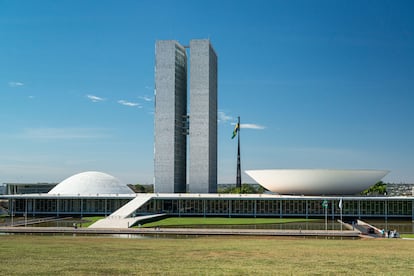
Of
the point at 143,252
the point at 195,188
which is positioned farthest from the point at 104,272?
the point at 195,188

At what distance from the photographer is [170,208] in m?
64.3

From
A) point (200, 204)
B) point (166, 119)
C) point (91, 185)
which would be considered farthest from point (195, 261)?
point (166, 119)

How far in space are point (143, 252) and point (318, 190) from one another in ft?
134

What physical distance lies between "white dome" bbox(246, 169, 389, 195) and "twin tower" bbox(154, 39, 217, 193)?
18012mm

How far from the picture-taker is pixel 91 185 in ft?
227

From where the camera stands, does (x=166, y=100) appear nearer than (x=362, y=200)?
No

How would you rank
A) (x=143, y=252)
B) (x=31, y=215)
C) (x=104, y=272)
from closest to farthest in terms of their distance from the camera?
1. (x=104, y=272)
2. (x=143, y=252)
3. (x=31, y=215)

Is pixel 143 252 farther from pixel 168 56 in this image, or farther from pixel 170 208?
pixel 168 56

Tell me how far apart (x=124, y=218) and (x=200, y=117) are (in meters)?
31.6

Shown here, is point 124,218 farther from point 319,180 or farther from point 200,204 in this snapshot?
point 319,180

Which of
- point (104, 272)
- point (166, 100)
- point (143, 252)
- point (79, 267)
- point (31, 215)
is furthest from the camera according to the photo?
point (166, 100)

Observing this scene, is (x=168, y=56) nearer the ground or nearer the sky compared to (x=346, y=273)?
nearer the sky

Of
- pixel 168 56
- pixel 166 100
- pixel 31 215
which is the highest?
pixel 168 56

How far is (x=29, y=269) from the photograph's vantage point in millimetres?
16875
